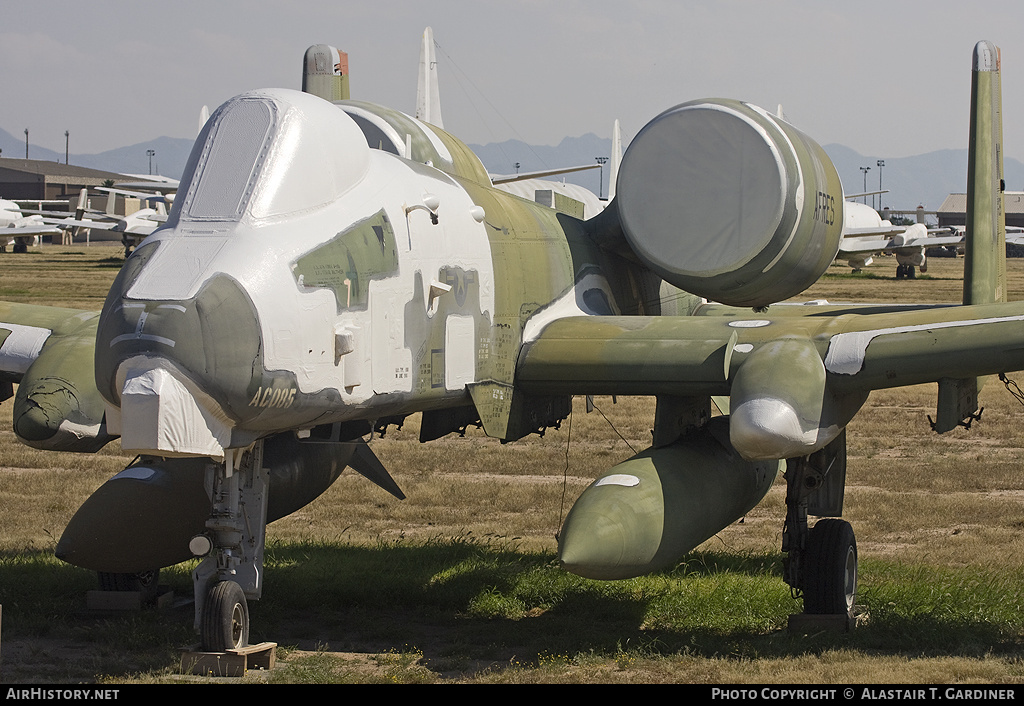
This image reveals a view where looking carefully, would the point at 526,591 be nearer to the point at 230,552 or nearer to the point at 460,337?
the point at 460,337

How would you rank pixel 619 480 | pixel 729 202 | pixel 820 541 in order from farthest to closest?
pixel 729 202 → pixel 820 541 → pixel 619 480

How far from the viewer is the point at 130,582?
32.5 ft

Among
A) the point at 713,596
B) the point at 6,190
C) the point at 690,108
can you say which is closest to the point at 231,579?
the point at 713,596

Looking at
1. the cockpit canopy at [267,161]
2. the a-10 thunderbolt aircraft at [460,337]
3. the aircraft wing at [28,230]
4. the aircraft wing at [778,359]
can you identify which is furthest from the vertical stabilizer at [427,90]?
the aircraft wing at [28,230]

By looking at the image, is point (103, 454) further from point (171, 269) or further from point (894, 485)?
point (171, 269)

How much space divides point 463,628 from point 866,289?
46.3m

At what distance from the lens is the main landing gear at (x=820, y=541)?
9383mm

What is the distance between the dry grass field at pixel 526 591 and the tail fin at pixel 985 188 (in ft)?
8.35

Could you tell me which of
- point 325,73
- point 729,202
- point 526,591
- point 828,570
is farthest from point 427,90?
point 828,570

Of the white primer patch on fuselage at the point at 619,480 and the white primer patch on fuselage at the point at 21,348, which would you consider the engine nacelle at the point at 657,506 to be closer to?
the white primer patch on fuselage at the point at 619,480

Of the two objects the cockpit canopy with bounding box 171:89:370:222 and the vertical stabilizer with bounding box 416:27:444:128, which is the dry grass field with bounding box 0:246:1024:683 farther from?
the vertical stabilizer with bounding box 416:27:444:128

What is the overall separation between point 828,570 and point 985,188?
379 cm

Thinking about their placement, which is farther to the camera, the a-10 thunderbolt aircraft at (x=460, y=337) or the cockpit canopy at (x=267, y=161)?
the cockpit canopy at (x=267, y=161)

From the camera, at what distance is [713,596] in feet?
32.8
